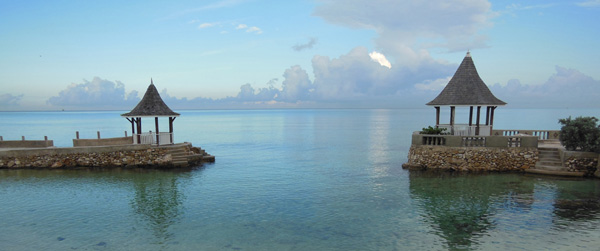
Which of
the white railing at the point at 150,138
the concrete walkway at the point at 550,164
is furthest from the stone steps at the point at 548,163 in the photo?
the white railing at the point at 150,138

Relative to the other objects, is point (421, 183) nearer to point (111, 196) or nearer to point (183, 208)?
point (183, 208)

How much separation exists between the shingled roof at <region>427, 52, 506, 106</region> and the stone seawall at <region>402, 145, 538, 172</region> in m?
3.12

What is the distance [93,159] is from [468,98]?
90.8ft

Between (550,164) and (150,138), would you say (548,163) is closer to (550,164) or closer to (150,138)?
(550,164)

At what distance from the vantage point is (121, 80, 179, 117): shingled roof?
25.4m

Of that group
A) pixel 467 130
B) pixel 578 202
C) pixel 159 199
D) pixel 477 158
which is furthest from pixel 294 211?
pixel 467 130

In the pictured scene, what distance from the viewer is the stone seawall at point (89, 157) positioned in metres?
24.6

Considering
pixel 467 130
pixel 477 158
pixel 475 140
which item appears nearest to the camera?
pixel 477 158

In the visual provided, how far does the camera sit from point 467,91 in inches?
918

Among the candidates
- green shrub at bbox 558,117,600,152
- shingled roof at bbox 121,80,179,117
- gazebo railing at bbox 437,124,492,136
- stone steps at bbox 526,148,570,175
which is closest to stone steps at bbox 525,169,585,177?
stone steps at bbox 526,148,570,175

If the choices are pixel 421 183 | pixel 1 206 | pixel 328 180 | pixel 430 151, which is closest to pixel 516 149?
pixel 430 151

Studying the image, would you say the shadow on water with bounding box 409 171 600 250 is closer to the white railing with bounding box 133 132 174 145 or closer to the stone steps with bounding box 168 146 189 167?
the stone steps with bounding box 168 146 189 167

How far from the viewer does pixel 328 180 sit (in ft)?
70.5

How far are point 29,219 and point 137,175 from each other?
29.2 feet
